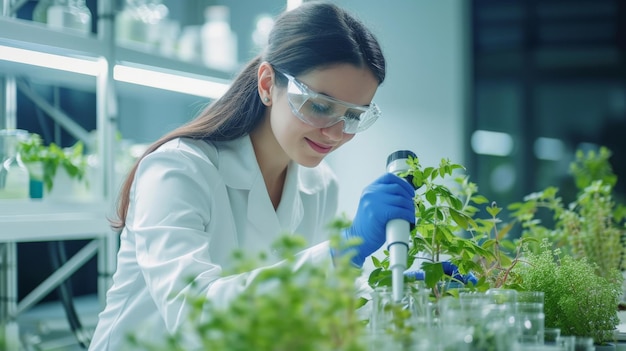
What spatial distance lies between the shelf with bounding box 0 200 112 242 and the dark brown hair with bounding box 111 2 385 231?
64 centimetres

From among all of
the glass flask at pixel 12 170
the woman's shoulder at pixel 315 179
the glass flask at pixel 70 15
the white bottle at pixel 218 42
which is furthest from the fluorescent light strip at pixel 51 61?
the woman's shoulder at pixel 315 179

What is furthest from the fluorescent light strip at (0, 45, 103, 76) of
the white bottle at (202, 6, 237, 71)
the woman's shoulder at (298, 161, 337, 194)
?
the woman's shoulder at (298, 161, 337, 194)

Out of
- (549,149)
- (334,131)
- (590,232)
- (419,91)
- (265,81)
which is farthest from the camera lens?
(549,149)

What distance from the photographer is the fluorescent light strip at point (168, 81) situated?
2.93 metres

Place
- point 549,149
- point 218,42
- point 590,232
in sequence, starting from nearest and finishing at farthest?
point 590,232
point 218,42
point 549,149

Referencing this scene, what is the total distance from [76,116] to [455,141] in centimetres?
245

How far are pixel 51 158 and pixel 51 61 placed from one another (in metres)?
0.34

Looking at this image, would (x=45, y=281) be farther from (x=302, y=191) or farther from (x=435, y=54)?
(x=435, y=54)

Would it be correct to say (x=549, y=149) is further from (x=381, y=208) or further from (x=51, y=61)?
(x=381, y=208)

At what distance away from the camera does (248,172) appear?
184cm

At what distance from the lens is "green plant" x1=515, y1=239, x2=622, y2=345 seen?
4.09ft

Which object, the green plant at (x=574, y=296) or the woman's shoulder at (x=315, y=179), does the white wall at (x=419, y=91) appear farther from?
the green plant at (x=574, y=296)

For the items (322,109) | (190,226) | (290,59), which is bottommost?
(190,226)

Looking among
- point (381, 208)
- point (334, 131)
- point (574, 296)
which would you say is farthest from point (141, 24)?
point (574, 296)
